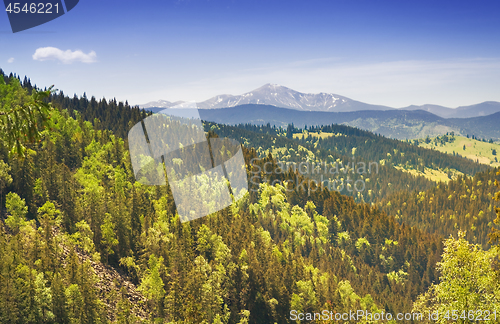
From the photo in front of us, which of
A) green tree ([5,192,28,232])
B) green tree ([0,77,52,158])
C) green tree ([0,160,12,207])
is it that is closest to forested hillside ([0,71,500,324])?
green tree ([5,192,28,232])

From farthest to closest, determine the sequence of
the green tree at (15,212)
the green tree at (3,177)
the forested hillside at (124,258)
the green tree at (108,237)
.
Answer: the green tree at (108,237), the green tree at (3,177), the green tree at (15,212), the forested hillside at (124,258)

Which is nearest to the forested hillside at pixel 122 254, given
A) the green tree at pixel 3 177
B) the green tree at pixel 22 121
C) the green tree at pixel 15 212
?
the green tree at pixel 15 212

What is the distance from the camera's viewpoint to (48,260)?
69.4 m

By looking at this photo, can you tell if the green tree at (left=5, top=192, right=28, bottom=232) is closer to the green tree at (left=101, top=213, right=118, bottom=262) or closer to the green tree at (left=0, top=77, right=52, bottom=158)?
the green tree at (left=101, top=213, right=118, bottom=262)

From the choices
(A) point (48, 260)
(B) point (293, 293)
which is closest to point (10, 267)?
(A) point (48, 260)

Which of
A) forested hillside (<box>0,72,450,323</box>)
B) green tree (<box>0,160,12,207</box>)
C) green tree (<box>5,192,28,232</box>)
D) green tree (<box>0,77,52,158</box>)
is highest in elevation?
green tree (<box>0,77,52,158</box>)

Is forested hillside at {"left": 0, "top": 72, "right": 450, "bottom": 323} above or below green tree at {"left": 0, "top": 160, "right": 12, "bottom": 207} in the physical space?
below

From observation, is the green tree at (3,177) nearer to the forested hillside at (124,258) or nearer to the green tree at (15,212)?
the forested hillside at (124,258)

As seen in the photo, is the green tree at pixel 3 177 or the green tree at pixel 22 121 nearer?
the green tree at pixel 22 121

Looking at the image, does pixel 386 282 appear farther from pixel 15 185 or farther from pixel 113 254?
pixel 15 185

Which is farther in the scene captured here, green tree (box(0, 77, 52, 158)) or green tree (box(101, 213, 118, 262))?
green tree (box(101, 213, 118, 262))

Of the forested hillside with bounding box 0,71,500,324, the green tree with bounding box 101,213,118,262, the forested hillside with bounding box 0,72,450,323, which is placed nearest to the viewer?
the forested hillside with bounding box 0,71,500,324

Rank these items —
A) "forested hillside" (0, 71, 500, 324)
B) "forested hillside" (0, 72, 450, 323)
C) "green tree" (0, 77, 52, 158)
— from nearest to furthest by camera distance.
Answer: "green tree" (0, 77, 52, 158) → "forested hillside" (0, 71, 500, 324) → "forested hillside" (0, 72, 450, 323)

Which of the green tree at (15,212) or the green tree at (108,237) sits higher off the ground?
the green tree at (15,212)
